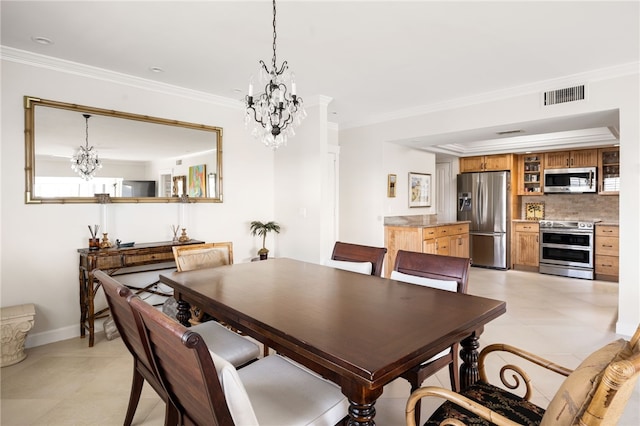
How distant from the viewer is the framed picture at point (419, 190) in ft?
19.6

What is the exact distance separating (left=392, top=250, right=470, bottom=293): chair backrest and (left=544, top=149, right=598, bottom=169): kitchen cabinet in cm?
570

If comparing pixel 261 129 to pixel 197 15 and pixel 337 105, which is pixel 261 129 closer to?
pixel 197 15

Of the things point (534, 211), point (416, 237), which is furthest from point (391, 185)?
point (534, 211)

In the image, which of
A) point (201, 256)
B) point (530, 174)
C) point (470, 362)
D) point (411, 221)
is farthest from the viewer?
point (530, 174)

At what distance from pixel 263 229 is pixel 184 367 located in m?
3.57

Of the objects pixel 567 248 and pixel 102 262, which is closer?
pixel 102 262

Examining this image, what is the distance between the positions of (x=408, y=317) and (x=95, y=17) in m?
2.82

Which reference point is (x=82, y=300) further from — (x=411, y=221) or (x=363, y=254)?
(x=411, y=221)

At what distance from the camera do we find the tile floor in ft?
6.88

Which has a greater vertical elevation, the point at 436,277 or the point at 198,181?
the point at 198,181

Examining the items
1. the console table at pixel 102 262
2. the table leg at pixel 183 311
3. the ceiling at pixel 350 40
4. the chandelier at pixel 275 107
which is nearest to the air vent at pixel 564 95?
the ceiling at pixel 350 40

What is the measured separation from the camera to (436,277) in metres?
2.18

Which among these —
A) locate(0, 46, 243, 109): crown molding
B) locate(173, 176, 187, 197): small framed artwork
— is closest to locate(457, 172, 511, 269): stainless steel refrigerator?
locate(0, 46, 243, 109): crown molding

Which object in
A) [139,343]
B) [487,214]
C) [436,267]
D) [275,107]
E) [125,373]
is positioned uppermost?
[275,107]
